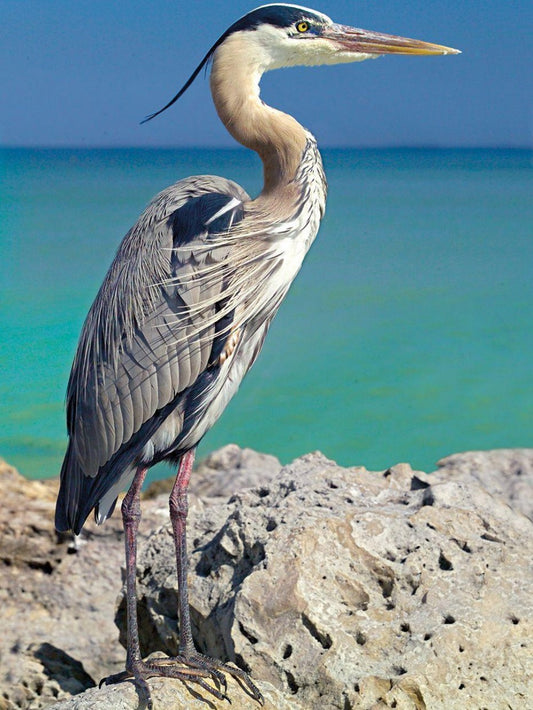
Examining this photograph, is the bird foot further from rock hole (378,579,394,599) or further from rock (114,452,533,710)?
rock hole (378,579,394,599)

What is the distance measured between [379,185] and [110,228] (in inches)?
379

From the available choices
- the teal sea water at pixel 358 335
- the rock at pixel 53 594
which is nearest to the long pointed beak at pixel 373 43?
the rock at pixel 53 594

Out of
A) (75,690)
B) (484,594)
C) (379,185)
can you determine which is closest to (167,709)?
(484,594)

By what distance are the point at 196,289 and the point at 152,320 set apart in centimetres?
14

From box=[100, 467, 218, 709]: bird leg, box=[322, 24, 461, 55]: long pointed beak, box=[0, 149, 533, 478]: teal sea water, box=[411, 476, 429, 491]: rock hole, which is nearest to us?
box=[100, 467, 218, 709]: bird leg

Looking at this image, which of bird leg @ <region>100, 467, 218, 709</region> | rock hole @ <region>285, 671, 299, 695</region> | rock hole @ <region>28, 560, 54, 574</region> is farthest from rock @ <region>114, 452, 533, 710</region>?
rock hole @ <region>28, 560, 54, 574</region>

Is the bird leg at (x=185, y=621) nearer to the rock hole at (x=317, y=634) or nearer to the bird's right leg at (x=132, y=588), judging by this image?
the bird's right leg at (x=132, y=588)

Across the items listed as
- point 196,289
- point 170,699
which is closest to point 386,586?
point 170,699

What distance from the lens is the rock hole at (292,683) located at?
2.26 m

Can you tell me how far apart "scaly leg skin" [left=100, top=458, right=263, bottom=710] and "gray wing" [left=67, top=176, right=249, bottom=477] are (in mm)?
186

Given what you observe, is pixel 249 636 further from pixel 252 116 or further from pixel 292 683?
pixel 252 116

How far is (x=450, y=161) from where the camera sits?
3391 centimetres

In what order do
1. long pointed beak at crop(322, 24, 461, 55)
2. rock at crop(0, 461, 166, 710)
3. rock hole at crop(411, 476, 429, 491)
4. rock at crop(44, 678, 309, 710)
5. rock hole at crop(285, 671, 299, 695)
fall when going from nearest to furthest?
rock at crop(44, 678, 309, 710), rock hole at crop(285, 671, 299, 695), long pointed beak at crop(322, 24, 461, 55), rock hole at crop(411, 476, 429, 491), rock at crop(0, 461, 166, 710)

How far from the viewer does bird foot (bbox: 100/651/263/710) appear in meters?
2.17
